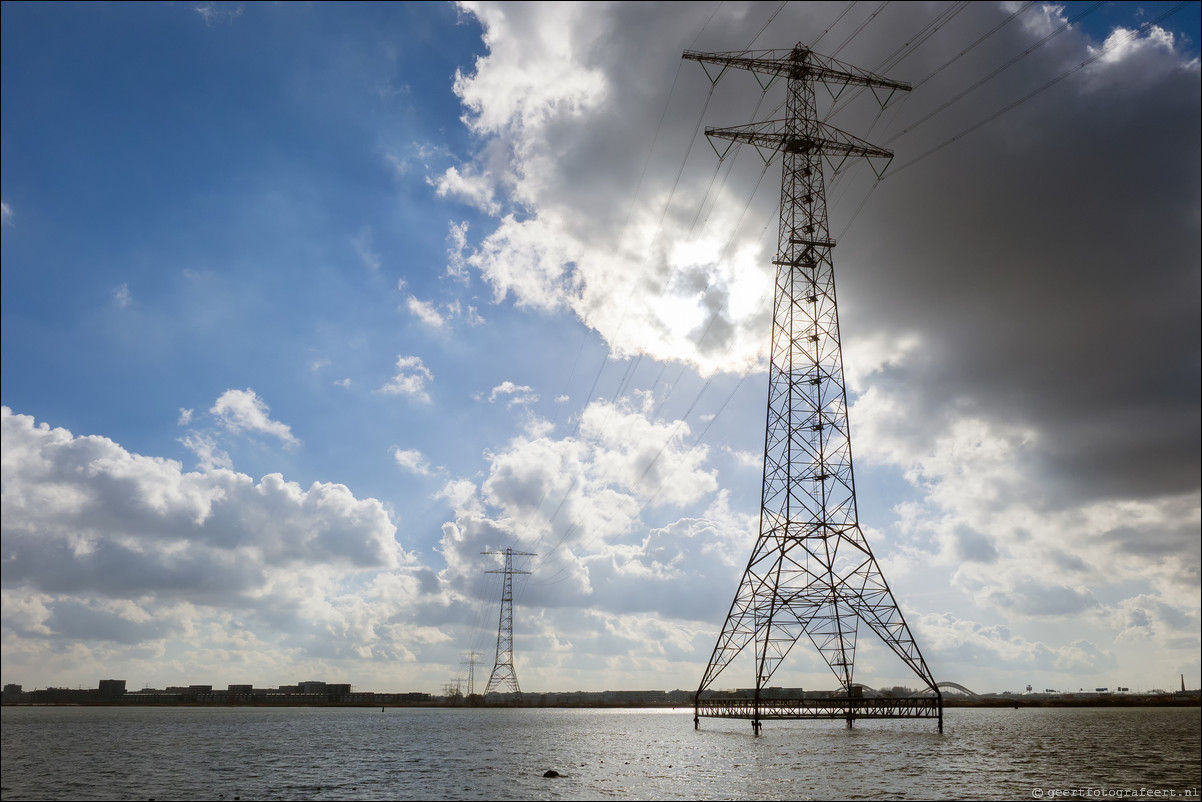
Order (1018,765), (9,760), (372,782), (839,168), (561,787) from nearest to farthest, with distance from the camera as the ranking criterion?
(561,787)
(372,782)
(1018,765)
(9,760)
(839,168)

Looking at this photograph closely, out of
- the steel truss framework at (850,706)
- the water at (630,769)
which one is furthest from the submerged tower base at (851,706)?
the water at (630,769)

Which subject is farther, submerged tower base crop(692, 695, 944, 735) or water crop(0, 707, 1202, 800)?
submerged tower base crop(692, 695, 944, 735)

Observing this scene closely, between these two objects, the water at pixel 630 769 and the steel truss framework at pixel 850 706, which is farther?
the steel truss framework at pixel 850 706

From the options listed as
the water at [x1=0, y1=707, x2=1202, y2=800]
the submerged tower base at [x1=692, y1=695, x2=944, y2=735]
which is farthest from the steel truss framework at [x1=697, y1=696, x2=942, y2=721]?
the water at [x1=0, y1=707, x2=1202, y2=800]

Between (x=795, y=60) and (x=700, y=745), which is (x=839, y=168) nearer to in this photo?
(x=795, y=60)

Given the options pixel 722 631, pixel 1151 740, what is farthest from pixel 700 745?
pixel 1151 740

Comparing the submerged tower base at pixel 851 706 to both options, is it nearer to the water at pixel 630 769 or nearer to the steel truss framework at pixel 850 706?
the steel truss framework at pixel 850 706

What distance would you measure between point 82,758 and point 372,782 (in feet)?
120

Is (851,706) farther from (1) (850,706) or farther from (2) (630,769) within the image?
(2) (630,769)

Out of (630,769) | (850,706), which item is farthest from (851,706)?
(630,769)

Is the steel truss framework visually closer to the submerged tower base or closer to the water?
the submerged tower base

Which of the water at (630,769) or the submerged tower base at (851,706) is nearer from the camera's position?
the water at (630,769)

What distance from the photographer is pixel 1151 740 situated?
83875 mm

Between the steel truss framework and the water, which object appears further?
the steel truss framework
